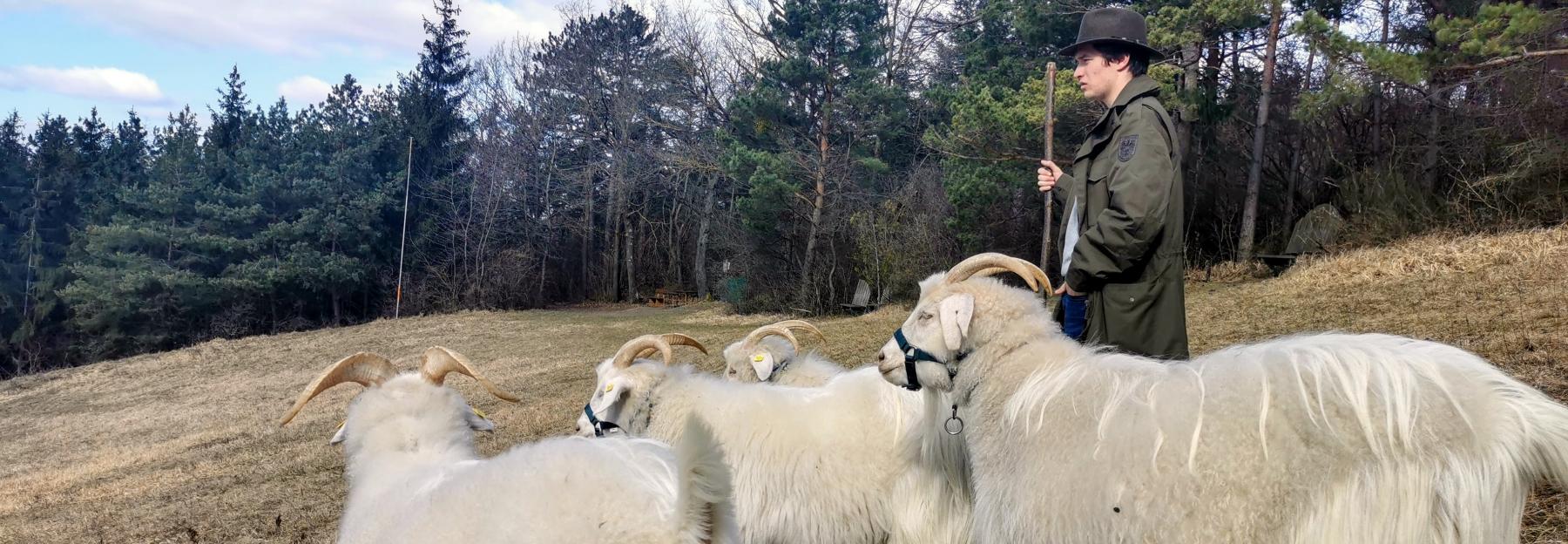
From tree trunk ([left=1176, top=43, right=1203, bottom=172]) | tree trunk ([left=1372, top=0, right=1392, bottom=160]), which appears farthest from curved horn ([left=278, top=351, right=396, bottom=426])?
tree trunk ([left=1372, top=0, right=1392, bottom=160])

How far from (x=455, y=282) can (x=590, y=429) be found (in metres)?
34.8

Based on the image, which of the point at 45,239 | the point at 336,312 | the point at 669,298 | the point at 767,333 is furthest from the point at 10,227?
the point at 767,333

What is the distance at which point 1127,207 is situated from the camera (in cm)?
338

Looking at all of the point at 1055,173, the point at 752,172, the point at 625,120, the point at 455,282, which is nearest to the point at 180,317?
the point at 455,282

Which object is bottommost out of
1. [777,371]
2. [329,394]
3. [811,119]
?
[329,394]

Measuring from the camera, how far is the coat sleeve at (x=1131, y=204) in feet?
11.1

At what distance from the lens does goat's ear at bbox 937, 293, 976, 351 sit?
3590 mm

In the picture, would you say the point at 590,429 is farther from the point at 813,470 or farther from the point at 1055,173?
the point at 1055,173

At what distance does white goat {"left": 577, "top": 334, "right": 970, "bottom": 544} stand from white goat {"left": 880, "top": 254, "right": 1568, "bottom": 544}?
1.02 meters

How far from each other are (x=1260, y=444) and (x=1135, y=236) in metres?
0.92

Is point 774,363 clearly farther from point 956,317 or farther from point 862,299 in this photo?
point 862,299

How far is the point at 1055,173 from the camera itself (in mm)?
4133

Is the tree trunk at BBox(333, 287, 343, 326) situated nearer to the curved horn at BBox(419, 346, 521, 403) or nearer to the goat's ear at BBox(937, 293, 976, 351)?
the curved horn at BBox(419, 346, 521, 403)

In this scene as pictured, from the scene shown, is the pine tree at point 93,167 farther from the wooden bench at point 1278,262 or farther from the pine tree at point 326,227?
the wooden bench at point 1278,262
